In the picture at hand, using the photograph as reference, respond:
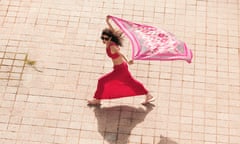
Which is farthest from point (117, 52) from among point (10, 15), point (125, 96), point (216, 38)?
point (10, 15)

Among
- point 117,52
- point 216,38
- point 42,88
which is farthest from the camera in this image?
point 216,38

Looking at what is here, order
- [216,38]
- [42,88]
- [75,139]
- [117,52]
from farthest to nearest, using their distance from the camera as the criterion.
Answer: [216,38]
[42,88]
[75,139]
[117,52]

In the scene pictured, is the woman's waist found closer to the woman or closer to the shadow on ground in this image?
the woman

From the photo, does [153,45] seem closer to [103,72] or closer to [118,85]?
[118,85]

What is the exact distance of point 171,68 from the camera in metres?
8.45

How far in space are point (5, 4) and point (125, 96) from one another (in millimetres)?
4076

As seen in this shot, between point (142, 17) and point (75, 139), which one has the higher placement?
point (142, 17)

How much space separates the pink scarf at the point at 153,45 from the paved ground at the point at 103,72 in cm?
152

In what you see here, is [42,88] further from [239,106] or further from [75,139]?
[239,106]

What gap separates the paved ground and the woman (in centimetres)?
41

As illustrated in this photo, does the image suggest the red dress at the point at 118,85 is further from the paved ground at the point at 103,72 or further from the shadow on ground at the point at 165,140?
the shadow on ground at the point at 165,140

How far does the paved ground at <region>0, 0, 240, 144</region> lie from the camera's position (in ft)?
25.3

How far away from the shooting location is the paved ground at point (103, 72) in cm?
770

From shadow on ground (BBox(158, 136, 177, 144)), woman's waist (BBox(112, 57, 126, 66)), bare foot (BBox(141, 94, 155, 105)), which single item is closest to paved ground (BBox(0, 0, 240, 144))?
shadow on ground (BBox(158, 136, 177, 144))
